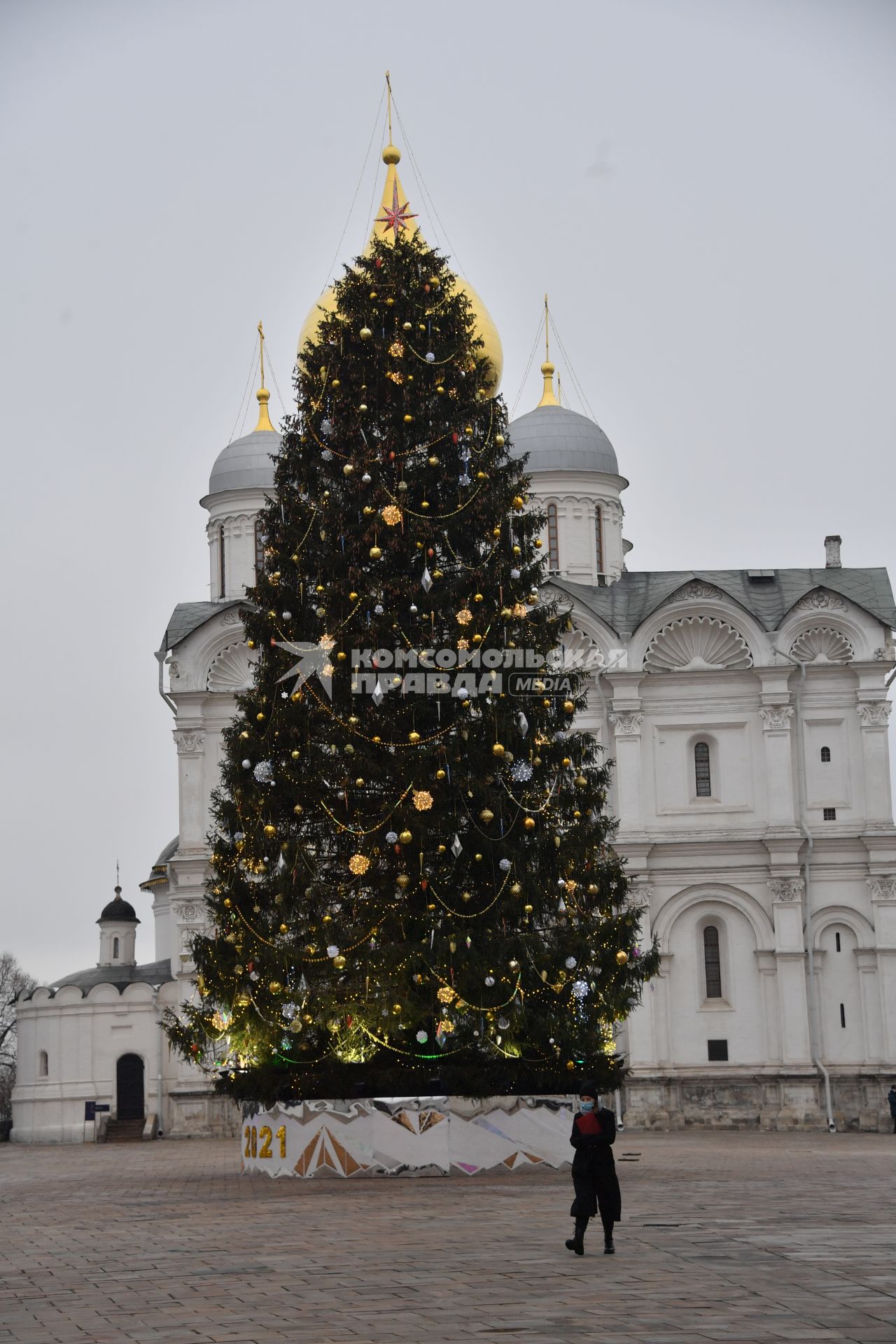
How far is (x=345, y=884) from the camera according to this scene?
22969 millimetres

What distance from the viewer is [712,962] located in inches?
1724

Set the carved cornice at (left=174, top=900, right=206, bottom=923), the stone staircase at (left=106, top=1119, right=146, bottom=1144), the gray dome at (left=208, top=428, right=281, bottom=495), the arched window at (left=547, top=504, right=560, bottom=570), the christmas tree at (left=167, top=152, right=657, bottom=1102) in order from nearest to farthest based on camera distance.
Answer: the christmas tree at (left=167, top=152, right=657, bottom=1102) → the carved cornice at (left=174, top=900, right=206, bottom=923) → the stone staircase at (left=106, top=1119, right=146, bottom=1144) → the arched window at (left=547, top=504, right=560, bottom=570) → the gray dome at (left=208, top=428, right=281, bottom=495)

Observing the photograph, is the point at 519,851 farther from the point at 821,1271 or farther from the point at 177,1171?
the point at 821,1271

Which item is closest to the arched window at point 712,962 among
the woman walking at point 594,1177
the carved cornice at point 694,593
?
the carved cornice at point 694,593

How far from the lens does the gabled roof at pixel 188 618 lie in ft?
151

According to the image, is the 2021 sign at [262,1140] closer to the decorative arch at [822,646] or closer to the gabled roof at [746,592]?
the gabled roof at [746,592]

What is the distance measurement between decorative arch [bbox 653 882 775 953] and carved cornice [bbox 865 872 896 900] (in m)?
2.32

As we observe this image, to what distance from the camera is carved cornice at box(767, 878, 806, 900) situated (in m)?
43.2

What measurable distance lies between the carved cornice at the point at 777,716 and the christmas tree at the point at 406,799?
20.4 meters

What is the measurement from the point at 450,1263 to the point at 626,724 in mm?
30875

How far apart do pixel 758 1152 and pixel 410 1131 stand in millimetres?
9614

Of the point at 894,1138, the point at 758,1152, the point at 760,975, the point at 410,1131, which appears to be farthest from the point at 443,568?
the point at 760,975

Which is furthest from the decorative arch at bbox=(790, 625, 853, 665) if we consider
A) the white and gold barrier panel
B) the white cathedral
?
the white and gold barrier panel

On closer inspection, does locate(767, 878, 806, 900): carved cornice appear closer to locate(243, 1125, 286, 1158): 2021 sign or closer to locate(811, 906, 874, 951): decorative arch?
locate(811, 906, 874, 951): decorative arch
